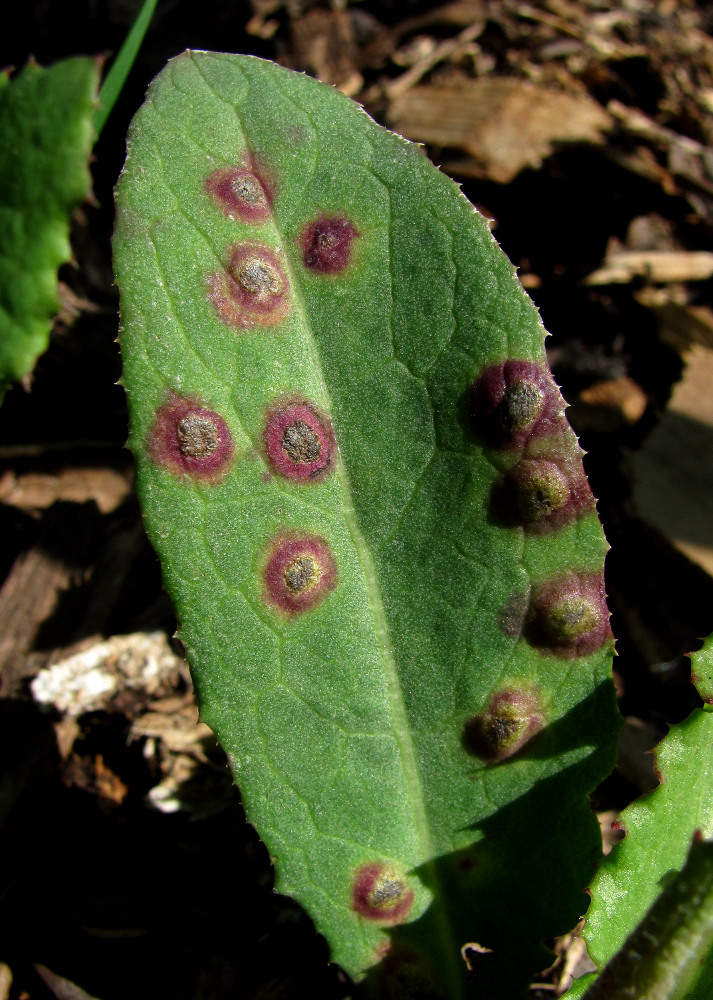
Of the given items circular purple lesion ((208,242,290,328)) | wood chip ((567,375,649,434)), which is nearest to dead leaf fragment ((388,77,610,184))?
wood chip ((567,375,649,434))

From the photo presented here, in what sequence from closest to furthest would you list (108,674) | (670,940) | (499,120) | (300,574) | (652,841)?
(670,940) < (652,841) < (300,574) < (108,674) < (499,120)

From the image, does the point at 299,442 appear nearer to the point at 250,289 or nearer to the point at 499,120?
the point at 250,289

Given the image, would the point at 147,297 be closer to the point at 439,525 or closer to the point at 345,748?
the point at 439,525

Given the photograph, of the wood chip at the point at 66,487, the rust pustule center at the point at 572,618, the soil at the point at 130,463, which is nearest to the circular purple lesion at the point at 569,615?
the rust pustule center at the point at 572,618

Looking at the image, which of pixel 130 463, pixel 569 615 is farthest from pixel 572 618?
pixel 130 463

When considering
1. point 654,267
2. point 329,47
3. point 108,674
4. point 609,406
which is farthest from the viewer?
point 329,47

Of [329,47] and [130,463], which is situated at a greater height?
[329,47]

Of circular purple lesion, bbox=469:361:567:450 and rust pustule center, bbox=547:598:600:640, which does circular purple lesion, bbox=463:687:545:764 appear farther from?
circular purple lesion, bbox=469:361:567:450
